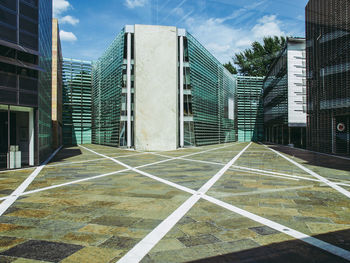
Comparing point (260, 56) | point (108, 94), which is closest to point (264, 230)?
point (108, 94)

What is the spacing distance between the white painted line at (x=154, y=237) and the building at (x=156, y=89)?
2020 centimetres

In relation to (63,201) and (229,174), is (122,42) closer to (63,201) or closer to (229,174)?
(229,174)

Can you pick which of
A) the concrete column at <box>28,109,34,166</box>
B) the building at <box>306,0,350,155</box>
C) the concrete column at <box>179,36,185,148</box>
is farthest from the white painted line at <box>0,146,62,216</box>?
the building at <box>306,0,350,155</box>

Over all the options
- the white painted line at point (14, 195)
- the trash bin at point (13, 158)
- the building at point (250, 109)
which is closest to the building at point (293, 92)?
the building at point (250, 109)

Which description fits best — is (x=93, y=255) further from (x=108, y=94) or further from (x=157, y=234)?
(x=108, y=94)

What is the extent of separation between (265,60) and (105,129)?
4213cm

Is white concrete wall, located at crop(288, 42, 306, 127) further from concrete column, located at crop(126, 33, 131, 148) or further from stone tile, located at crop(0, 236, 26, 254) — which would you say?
stone tile, located at crop(0, 236, 26, 254)

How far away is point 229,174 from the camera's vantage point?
413 inches

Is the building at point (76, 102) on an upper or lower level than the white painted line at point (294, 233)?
upper

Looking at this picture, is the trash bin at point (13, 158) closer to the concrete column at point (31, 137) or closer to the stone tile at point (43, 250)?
the concrete column at point (31, 137)

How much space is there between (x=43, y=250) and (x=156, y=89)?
22929mm

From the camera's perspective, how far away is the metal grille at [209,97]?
2948 cm

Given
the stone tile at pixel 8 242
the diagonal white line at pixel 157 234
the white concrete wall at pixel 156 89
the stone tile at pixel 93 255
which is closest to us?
the stone tile at pixel 93 255

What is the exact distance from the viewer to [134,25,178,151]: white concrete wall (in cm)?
2580
